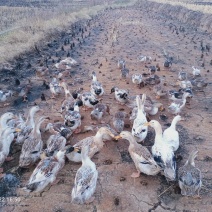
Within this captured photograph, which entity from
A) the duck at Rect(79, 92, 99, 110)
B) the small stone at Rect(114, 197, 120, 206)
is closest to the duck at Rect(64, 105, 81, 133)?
the duck at Rect(79, 92, 99, 110)

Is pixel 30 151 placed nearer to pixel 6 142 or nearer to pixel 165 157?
pixel 6 142

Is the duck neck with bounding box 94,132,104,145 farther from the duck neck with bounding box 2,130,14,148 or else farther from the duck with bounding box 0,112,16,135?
the duck with bounding box 0,112,16,135

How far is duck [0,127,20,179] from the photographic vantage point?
7.04 m

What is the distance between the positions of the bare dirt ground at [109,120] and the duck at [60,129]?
499 mm

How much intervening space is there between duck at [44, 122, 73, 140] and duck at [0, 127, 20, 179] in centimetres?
109

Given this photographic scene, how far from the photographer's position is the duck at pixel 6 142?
7043mm

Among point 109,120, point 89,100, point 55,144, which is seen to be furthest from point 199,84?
point 55,144

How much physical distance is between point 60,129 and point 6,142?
1630 mm

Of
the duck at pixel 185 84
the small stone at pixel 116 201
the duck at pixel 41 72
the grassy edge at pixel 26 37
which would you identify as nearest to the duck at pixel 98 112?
the small stone at pixel 116 201

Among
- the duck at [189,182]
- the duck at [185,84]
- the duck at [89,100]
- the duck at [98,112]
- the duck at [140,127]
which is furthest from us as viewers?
the duck at [185,84]

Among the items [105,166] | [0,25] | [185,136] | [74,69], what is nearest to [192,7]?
[0,25]

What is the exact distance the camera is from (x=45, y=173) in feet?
20.0

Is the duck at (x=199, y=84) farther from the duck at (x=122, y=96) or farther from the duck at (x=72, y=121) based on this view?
the duck at (x=72, y=121)

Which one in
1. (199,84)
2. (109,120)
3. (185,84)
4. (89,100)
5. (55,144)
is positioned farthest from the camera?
(199,84)
